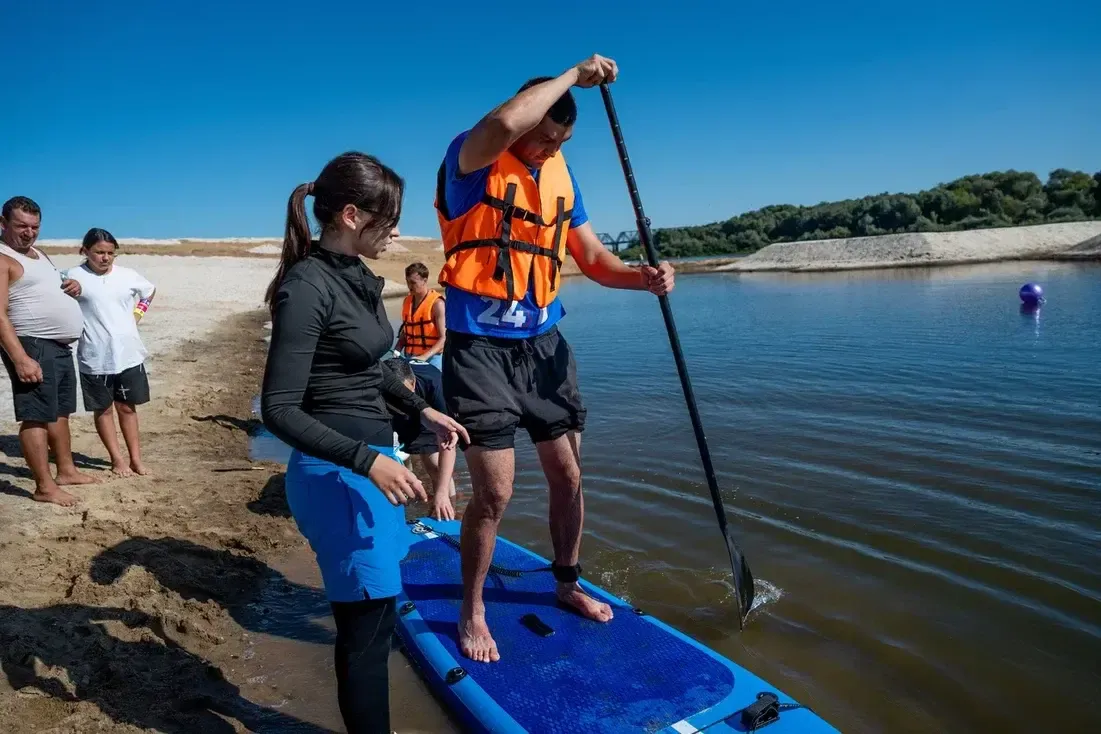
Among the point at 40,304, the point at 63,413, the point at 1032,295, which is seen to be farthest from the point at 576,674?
the point at 1032,295

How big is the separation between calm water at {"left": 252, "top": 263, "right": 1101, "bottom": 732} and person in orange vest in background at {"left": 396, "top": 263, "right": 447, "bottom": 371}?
1627mm

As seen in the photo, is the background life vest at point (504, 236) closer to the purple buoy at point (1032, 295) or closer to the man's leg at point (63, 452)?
the man's leg at point (63, 452)

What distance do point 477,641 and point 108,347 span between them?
4.41 m

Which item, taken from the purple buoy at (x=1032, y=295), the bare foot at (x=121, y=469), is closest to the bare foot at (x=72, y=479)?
the bare foot at (x=121, y=469)

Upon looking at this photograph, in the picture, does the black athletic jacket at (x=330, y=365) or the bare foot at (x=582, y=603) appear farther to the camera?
the bare foot at (x=582, y=603)

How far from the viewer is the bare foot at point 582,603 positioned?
372 cm

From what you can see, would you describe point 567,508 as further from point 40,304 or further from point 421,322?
point 40,304

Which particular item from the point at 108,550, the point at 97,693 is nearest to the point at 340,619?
the point at 97,693

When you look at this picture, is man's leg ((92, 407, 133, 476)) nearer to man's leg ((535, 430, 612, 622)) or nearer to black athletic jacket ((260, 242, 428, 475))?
man's leg ((535, 430, 612, 622))

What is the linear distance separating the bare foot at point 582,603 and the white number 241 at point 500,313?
150 cm

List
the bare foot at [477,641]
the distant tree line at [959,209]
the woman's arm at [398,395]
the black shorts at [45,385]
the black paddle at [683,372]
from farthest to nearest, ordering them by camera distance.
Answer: the distant tree line at [959,209] < the black shorts at [45,385] < the black paddle at [683,372] < the bare foot at [477,641] < the woman's arm at [398,395]

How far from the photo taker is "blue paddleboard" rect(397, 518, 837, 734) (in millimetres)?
2895

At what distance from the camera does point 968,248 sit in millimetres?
39844

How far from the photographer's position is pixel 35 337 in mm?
5344
